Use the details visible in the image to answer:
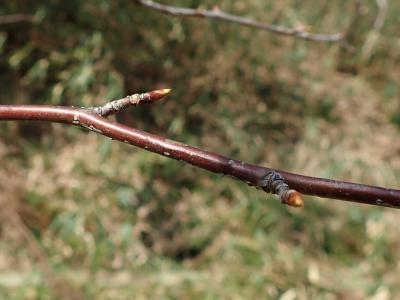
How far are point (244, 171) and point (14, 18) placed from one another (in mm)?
1907

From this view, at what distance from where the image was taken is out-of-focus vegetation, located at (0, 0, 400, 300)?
2.03 meters

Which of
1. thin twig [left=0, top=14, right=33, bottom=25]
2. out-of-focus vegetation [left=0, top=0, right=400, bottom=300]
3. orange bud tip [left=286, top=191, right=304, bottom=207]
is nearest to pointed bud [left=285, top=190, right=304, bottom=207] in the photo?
orange bud tip [left=286, top=191, right=304, bottom=207]

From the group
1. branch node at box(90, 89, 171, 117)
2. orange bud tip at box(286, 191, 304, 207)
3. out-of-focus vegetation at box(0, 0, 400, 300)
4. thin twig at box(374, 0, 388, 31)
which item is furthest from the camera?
thin twig at box(374, 0, 388, 31)

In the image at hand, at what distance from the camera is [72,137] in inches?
91.1

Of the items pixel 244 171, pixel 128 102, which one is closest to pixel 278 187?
pixel 244 171

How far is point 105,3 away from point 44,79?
46cm

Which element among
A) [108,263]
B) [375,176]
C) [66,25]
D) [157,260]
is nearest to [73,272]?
[108,263]

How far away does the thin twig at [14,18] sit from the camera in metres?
2.11

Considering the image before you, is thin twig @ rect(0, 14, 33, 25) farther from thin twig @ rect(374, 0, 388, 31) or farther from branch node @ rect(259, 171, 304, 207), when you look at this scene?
Result: branch node @ rect(259, 171, 304, 207)

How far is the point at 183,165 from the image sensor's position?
2.33 metres

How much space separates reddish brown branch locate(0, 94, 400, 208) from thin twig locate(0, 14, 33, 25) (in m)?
1.74

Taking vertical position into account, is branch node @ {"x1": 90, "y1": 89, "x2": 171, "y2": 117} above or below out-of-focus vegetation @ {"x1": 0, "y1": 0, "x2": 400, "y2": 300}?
above

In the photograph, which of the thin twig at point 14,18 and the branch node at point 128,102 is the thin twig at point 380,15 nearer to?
the thin twig at point 14,18

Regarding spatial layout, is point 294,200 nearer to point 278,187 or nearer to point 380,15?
point 278,187
